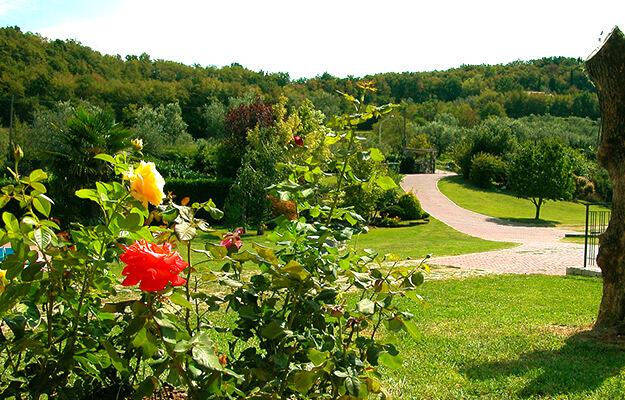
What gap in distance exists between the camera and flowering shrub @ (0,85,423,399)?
1.79 m

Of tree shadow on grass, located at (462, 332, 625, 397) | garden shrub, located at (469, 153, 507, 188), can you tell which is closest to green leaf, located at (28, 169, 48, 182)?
tree shadow on grass, located at (462, 332, 625, 397)

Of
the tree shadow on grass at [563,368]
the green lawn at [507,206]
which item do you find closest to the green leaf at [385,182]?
the tree shadow on grass at [563,368]

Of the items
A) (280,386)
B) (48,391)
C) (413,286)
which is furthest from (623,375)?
(48,391)

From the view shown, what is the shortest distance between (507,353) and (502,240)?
1841 centimetres

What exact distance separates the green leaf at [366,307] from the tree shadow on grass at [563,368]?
2664 mm

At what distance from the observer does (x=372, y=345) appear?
2146mm

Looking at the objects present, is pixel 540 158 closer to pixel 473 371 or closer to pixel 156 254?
pixel 473 371

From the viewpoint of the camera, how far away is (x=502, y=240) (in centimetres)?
2312

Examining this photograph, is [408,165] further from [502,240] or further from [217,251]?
[217,251]

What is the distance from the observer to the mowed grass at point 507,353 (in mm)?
4332

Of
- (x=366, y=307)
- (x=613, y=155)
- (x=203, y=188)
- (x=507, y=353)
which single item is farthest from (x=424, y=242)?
(x=366, y=307)

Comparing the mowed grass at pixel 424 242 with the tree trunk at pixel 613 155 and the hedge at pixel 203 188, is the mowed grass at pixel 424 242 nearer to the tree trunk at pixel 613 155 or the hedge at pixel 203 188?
the hedge at pixel 203 188

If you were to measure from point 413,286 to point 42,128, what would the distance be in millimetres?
41224

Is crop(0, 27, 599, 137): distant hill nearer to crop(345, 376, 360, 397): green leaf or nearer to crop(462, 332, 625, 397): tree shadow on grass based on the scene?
crop(462, 332, 625, 397): tree shadow on grass
